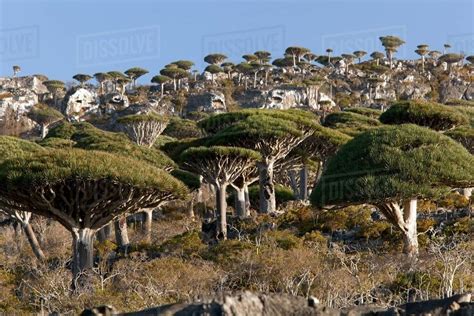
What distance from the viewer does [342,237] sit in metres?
20.5

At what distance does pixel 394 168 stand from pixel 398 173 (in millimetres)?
208

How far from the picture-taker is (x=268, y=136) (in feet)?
82.3

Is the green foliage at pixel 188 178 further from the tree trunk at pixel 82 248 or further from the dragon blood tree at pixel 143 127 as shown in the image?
the dragon blood tree at pixel 143 127

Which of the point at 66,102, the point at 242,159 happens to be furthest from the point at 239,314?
the point at 66,102

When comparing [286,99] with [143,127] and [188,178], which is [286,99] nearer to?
[143,127]

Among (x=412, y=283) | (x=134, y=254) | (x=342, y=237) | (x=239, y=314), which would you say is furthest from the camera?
(x=342, y=237)

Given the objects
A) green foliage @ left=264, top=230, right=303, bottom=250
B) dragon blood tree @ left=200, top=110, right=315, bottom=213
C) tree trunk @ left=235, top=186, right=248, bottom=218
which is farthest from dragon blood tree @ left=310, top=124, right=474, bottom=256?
tree trunk @ left=235, top=186, right=248, bottom=218

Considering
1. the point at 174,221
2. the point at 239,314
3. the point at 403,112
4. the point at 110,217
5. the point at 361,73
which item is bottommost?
the point at 174,221

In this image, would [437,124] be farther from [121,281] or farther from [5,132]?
[5,132]

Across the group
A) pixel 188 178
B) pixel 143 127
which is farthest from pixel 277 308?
pixel 143 127

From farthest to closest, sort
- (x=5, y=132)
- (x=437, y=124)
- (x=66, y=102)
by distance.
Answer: (x=66, y=102) < (x=5, y=132) < (x=437, y=124)

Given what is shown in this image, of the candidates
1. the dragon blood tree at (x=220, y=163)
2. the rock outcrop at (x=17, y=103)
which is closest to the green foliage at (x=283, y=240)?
the dragon blood tree at (x=220, y=163)

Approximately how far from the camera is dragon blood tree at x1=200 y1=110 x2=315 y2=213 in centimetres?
2509

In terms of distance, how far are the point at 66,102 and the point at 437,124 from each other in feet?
186
